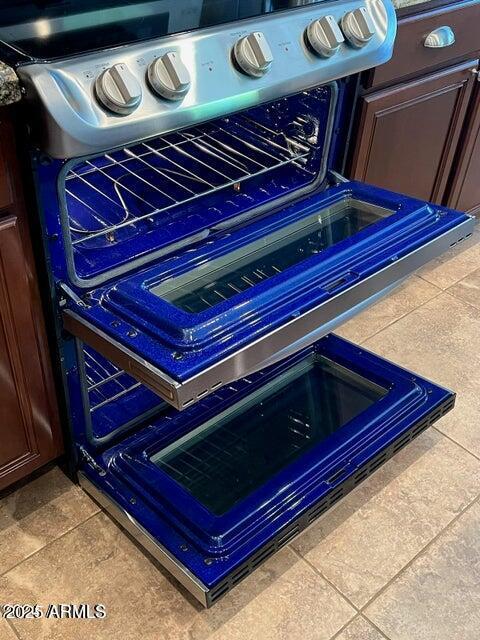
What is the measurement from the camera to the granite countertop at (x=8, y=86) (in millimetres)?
863

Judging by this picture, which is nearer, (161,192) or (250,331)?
(250,331)

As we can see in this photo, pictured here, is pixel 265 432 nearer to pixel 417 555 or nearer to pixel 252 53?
pixel 417 555

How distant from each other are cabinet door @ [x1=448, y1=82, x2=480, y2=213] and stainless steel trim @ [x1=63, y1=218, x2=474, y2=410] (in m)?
0.71

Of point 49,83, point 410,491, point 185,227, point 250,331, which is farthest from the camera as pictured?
point 410,491

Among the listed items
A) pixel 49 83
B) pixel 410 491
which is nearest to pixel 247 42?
pixel 49 83

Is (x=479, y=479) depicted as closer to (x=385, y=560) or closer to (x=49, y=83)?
(x=385, y=560)

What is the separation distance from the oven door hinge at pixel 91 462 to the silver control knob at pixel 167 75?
27.9 inches

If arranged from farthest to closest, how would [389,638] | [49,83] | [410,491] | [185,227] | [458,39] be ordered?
[458,39] → [410,491] → [185,227] → [389,638] → [49,83]

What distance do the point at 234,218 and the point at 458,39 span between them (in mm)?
760

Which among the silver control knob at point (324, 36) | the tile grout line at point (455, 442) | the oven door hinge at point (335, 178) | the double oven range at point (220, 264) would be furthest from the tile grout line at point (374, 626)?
the silver control knob at point (324, 36)

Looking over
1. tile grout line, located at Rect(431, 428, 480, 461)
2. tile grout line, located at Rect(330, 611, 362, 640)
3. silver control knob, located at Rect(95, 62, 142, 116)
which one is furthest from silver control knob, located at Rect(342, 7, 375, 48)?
tile grout line, located at Rect(330, 611, 362, 640)

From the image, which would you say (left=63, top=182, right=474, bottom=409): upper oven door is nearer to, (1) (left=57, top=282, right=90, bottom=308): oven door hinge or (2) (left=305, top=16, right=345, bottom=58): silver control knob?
(1) (left=57, top=282, right=90, bottom=308): oven door hinge

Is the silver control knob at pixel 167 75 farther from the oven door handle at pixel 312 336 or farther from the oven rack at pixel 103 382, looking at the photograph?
the oven rack at pixel 103 382

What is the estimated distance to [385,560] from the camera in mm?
1287
